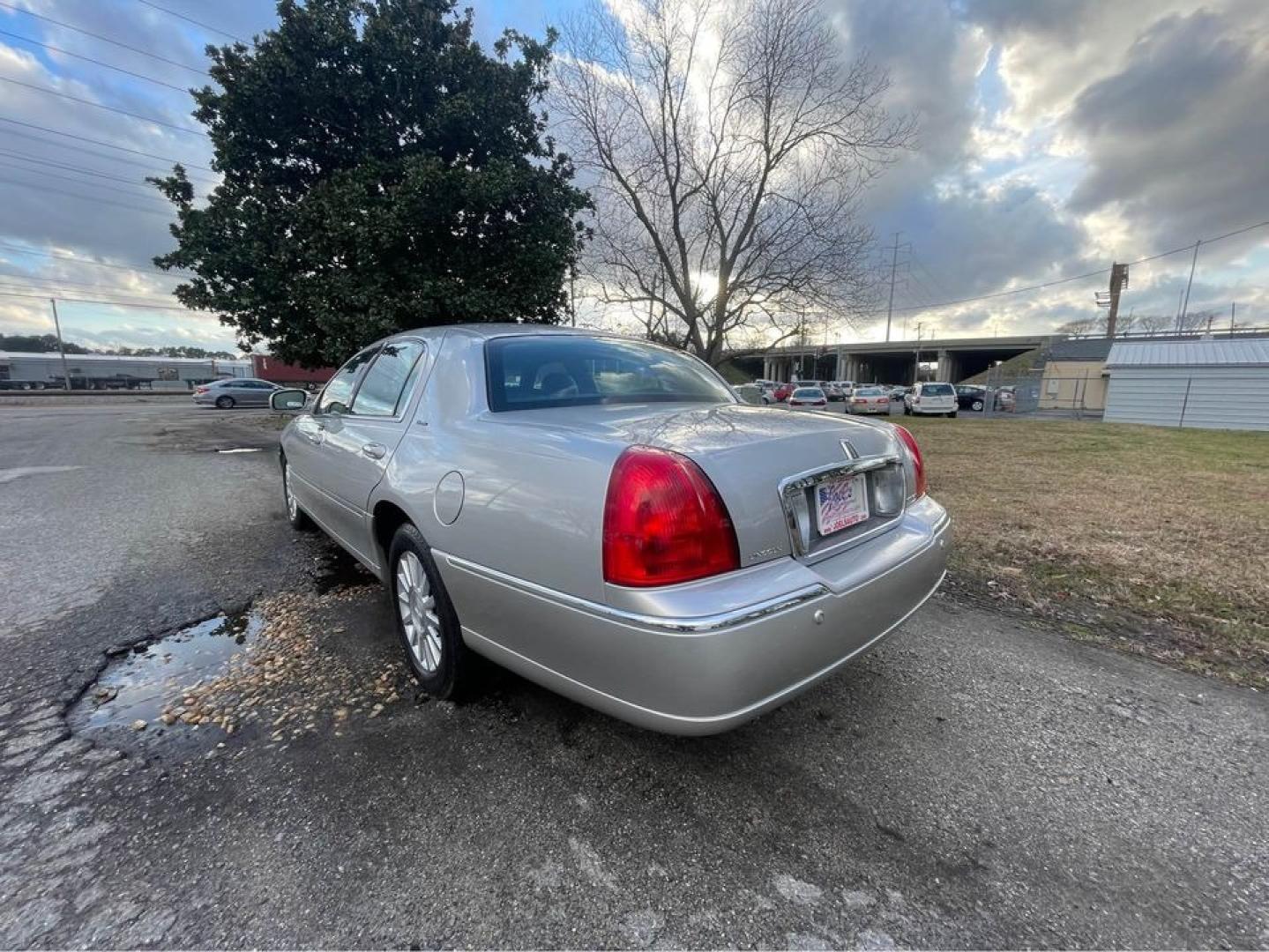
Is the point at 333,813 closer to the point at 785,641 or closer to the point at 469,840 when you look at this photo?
the point at 469,840

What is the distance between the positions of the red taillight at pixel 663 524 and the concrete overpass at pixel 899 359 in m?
51.8

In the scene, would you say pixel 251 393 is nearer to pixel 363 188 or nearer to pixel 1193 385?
pixel 363 188

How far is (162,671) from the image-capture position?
8.80 feet

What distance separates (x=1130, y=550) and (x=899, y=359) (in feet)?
267

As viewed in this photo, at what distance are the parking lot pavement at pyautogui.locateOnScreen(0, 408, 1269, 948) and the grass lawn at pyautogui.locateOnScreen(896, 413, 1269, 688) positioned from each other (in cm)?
52

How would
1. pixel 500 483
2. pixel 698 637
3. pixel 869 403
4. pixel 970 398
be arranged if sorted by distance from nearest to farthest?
1. pixel 698 637
2. pixel 500 483
3. pixel 869 403
4. pixel 970 398

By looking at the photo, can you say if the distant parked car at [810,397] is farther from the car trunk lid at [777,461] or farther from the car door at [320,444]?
the car trunk lid at [777,461]

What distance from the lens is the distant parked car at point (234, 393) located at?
28016 millimetres

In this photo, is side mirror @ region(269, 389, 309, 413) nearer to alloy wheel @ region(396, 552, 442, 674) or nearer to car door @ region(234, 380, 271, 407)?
alloy wheel @ region(396, 552, 442, 674)

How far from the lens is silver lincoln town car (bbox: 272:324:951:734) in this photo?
1587mm

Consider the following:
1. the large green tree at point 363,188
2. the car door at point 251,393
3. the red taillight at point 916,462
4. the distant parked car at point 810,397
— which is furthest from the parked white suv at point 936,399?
the car door at point 251,393

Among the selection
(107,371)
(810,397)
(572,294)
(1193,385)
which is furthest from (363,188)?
(107,371)

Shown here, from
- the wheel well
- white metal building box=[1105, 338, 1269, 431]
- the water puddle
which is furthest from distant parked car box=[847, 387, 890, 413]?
the water puddle

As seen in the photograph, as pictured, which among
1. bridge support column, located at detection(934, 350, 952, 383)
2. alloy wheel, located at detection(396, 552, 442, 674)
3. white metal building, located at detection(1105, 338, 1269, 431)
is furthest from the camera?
bridge support column, located at detection(934, 350, 952, 383)
